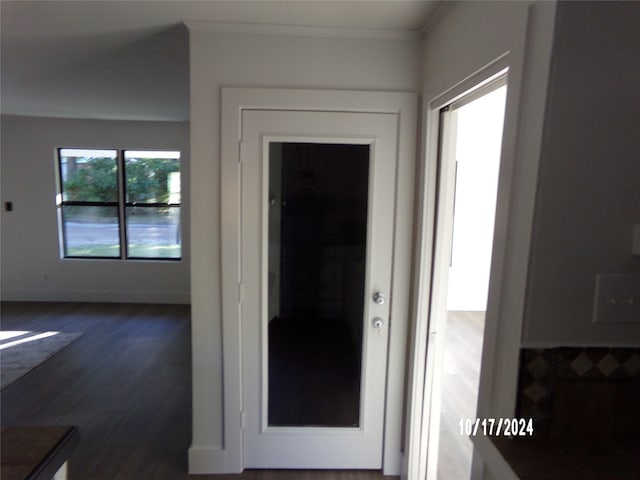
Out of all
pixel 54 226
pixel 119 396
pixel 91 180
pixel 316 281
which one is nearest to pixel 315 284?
pixel 316 281

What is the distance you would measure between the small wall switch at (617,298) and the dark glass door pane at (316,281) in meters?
1.11

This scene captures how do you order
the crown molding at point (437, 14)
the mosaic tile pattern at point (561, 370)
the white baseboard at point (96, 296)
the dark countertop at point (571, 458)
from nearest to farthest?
the dark countertop at point (571, 458)
the mosaic tile pattern at point (561, 370)
the crown molding at point (437, 14)
the white baseboard at point (96, 296)

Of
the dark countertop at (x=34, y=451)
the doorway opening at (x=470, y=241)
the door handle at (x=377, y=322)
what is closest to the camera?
the dark countertop at (x=34, y=451)

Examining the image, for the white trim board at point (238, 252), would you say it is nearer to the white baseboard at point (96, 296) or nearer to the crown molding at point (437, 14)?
the crown molding at point (437, 14)

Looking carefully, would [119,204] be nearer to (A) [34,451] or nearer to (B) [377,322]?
(B) [377,322]

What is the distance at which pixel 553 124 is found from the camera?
911mm

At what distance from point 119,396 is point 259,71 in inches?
103

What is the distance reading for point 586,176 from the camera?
0.93 meters

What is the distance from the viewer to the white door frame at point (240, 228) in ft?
5.90

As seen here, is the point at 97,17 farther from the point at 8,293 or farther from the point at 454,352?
the point at 8,293

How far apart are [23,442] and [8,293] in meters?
5.54

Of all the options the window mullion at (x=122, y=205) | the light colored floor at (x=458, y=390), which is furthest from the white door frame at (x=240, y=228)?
the window mullion at (x=122, y=205)

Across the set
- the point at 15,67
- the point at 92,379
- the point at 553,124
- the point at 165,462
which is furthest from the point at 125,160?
the point at 553,124
